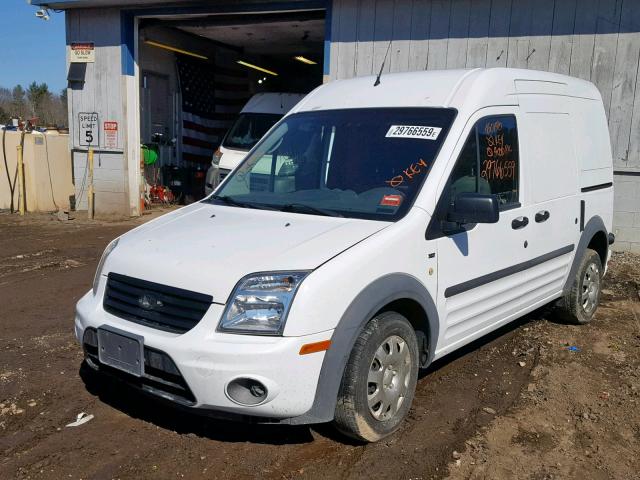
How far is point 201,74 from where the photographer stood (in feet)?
52.9

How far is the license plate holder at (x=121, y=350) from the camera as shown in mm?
3268

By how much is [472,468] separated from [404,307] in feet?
3.14

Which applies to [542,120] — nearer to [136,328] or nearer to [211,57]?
[136,328]

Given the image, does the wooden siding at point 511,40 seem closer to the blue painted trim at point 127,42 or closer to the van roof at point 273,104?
the van roof at point 273,104

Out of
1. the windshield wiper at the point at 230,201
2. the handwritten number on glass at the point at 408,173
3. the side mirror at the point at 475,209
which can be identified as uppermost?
the handwritten number on glass at the point at 408,173

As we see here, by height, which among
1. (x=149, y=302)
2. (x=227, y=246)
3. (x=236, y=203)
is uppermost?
(x=236, y=203)

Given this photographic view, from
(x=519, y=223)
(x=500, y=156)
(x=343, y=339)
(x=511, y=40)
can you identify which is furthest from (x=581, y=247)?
(x=511, y=40)

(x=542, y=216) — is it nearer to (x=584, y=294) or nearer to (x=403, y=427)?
(x=584, y=294)

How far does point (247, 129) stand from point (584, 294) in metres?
8.06

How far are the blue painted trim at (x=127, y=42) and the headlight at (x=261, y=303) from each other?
1039cm

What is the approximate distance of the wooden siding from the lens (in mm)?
8758

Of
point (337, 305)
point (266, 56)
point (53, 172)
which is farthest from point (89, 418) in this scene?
point (266, 56)

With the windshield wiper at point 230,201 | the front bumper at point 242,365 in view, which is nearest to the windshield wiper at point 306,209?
the windshield wiper at point 230,201

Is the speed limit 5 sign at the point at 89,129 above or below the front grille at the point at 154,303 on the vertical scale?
above
